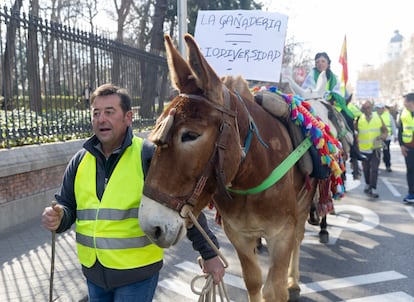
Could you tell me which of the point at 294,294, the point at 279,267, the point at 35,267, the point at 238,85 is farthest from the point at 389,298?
the point at 35,267

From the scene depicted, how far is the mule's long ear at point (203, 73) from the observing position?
2072 millimetres

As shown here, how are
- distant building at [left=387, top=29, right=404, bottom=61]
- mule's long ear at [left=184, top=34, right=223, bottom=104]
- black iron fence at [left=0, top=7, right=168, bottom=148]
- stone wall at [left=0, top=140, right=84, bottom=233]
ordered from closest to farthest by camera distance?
1. mule's long ear at [left=184, top=34, right=223, bottom=104]
2. stone wall at [left=0, top=140, right=84, bottom=233]
3. black iron fence at [left=0, top=7, right=168, bottom=148]
4. distant building at [left=387, top=29, right=404, bottom=61]

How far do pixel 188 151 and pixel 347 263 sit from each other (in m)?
3.72

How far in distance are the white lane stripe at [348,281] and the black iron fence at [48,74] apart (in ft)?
15.4

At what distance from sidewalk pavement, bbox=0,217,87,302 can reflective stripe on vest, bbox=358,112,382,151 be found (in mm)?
7063

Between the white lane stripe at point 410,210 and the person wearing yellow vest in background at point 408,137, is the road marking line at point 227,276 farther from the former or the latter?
the person wearing yellow vest in background at point 408,137

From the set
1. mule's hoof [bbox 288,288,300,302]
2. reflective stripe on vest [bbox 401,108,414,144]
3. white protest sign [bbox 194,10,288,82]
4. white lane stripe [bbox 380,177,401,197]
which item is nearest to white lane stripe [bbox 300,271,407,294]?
mule's hoof [bbox 288,288,300,302]

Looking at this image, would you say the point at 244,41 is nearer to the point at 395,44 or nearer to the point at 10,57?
the point at 10,57

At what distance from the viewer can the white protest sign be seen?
221 inches

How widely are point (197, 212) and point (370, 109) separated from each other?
9051 mm

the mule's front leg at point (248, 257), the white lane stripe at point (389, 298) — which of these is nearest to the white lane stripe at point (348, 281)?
the white lane stripe at point (389, 298)

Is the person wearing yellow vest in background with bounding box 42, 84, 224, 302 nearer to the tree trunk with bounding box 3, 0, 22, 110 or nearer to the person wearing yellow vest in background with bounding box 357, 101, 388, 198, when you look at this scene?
the tree trunk with bounding box 3, 0, 22, 110

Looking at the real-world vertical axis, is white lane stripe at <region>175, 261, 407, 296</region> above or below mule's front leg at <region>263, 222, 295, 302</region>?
below

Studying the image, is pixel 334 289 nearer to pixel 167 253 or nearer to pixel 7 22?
pixel 167 253
